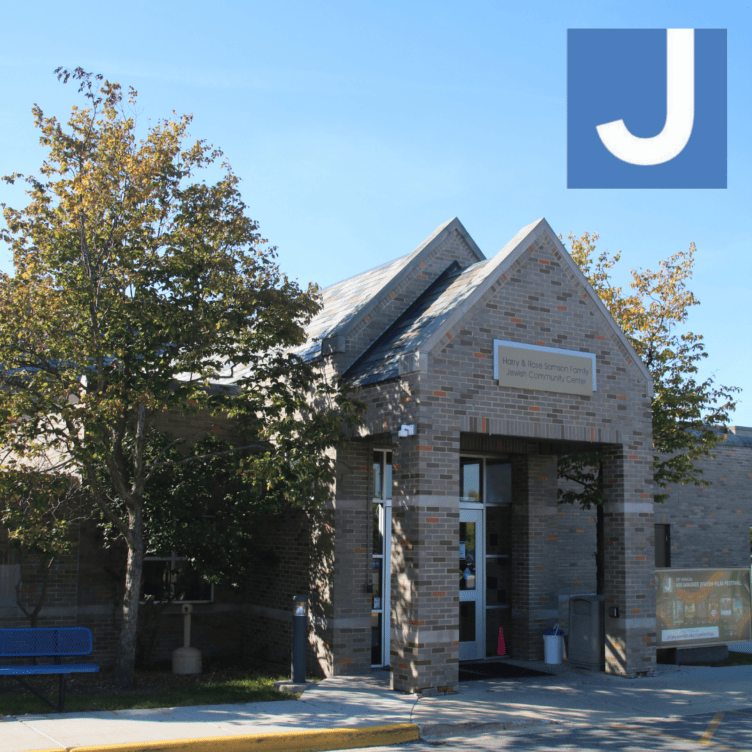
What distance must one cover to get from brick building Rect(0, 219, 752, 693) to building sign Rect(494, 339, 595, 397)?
23mm

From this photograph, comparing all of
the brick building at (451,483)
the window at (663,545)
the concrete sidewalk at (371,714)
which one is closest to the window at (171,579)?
the brick building at (451,483)

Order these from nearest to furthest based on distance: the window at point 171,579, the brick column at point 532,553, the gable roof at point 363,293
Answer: the gable roof at point 363,293
the window at point 171,579
the brick column at point 532,553

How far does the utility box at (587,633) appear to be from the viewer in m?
13.4

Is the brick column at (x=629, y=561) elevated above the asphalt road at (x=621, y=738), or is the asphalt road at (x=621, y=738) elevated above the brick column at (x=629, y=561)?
the brick column at (x=629, y=561)

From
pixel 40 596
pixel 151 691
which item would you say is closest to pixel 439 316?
pixel 151 691

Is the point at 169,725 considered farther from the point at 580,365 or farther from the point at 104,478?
the point at 580,365

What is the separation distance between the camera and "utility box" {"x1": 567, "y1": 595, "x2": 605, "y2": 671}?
13.4 meters

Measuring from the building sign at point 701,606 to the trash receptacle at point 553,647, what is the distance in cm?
156

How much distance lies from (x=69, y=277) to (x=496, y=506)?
323 inches

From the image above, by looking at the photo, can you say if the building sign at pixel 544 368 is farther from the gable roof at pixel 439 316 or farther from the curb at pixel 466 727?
the curb at pixel 466 727

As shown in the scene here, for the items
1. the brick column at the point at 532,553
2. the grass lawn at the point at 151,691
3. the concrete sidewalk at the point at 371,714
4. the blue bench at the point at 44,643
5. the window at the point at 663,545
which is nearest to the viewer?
the concrete sidewalk at the point at 371,714

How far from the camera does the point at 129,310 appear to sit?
36.8 feet

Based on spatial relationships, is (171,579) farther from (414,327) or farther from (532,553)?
(532,553)

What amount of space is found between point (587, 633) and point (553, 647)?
2.47ft
